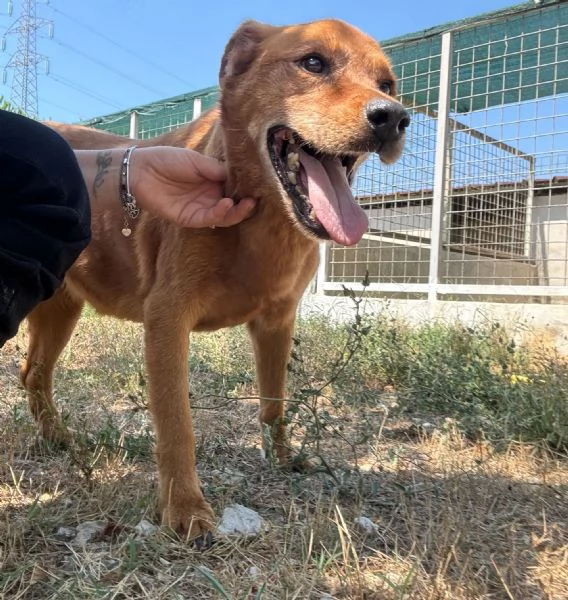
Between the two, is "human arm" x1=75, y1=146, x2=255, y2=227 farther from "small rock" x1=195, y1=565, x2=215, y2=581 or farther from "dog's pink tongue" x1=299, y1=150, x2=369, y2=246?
"small rock" x1=195, y1=565, x2=215, y2=581

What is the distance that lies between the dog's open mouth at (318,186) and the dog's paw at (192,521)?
987 mm

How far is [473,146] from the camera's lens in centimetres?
715

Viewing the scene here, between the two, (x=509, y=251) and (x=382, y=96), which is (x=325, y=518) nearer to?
(x=382, y=96)

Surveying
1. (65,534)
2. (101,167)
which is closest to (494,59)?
(101,167)

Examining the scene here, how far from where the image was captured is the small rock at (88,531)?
182cm

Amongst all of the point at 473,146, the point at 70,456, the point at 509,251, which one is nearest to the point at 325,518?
the point at 70,456

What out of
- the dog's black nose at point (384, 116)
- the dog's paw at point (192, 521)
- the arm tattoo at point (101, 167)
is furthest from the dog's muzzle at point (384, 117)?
the dog's paw at point (192, 521)

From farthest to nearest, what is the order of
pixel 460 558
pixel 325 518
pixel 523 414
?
1. pixel 523 414
2. pixel 325 518
3. pixel 460 558

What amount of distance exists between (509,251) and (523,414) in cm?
633

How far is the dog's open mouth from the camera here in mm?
2004

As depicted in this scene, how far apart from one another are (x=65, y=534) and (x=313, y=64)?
1.79 m

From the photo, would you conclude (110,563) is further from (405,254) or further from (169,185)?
(405,254)

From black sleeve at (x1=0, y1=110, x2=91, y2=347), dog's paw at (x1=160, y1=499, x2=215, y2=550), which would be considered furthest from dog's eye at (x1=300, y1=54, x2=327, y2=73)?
dog's paw at (x1=160, y1=499, x2=215, y2=550)

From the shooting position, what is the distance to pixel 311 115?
206cm
